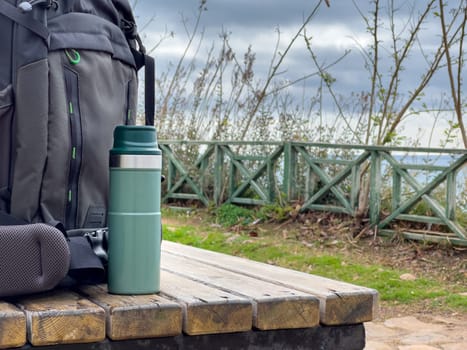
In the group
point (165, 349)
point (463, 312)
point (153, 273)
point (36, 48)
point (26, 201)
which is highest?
point (36, 48)

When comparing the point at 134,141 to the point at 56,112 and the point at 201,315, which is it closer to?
the point at 56,112

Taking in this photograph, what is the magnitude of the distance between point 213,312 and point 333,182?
6635 mm

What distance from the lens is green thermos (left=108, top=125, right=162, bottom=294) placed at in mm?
2182

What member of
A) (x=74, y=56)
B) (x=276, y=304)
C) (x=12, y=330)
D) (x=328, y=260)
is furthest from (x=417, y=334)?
(x=12, y=330)

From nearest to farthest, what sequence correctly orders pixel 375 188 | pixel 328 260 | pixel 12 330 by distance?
pixel 12 330 → pixel 328 260 → pixel 375 188

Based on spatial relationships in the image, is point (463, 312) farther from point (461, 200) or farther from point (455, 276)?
point (461, 200)

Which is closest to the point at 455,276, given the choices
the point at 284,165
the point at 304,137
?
the point at 284,165

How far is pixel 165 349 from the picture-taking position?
7.08ft

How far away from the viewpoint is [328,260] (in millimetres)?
7230

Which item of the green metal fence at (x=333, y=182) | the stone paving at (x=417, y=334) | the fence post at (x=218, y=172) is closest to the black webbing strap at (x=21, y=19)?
the stone paving at (x=417, y=334)

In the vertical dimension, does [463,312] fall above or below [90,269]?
below

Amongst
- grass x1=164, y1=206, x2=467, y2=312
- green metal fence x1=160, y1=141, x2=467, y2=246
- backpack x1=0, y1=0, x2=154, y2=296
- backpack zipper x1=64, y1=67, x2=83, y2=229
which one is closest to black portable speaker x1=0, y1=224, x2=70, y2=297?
backpack x1=0, y1=0, x2=154, y2=296

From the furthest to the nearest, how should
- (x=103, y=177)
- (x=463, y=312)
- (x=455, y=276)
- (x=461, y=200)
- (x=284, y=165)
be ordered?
(x=284, y=165)
(x=461, y=200)
(x=455, y=276)
(x=463, y=312)
(x=103, y=177)

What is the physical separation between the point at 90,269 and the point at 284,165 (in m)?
7.31
